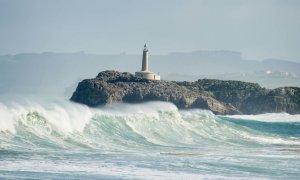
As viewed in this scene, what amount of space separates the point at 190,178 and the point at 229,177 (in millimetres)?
1420

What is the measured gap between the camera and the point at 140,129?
1721 inches

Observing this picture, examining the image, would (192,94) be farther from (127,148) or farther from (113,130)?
(127,148)

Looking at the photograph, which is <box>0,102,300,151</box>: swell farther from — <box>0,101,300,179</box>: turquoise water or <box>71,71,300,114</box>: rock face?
<box>71,71,300,114</box>: rock face

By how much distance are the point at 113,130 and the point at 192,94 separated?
143 feet

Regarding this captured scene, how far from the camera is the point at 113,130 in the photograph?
134 ft

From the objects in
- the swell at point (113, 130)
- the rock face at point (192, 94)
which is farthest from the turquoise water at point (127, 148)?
the rock face at point (192, 94)

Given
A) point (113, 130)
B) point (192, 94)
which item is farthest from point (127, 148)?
point (192, 94)

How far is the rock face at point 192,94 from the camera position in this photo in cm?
7550

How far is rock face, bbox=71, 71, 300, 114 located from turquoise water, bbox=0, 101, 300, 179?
77.6ft

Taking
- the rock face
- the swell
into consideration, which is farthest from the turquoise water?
the rock face

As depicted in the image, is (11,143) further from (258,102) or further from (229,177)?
(258,102)

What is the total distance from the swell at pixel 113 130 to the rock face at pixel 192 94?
64.8 ft

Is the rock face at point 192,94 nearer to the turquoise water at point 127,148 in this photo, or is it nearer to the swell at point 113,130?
the swell at point 113,130


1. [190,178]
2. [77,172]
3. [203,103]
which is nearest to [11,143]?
[77,172]
